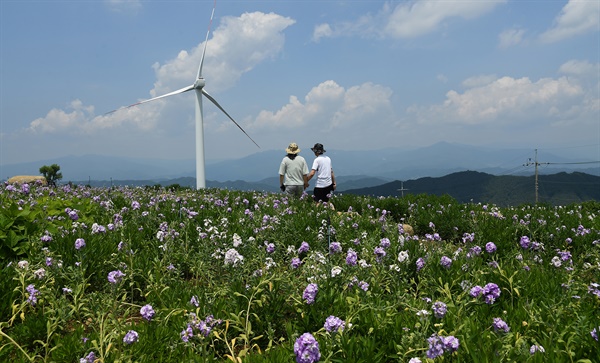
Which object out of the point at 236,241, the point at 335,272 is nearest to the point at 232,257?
the point at 236,241

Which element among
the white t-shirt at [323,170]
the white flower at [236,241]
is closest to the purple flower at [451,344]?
the white flower at [236,241]

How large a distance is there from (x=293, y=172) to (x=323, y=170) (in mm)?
1035

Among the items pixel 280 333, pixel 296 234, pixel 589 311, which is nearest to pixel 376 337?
pixel 280 333

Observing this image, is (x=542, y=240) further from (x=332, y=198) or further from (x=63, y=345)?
(x=63, y=345)

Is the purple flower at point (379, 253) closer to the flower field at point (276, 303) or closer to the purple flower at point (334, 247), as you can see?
the flower field at point (276, 303)

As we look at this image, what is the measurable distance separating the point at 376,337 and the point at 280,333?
1.22m

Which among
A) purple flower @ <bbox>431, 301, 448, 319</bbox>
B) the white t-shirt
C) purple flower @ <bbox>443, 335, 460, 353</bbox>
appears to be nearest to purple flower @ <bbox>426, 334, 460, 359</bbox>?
purple flower @ <bbox>443, 335, 460, 353</bbox>

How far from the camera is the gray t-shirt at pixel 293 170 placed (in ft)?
43.8

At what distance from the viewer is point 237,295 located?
4.26 metres

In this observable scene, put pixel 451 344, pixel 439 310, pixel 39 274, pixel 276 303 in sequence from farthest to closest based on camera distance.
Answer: pixel 39 274, pixel 276 303, pixel 439 310, pixel 451 344

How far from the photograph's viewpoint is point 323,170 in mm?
13172

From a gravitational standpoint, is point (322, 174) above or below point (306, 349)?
above

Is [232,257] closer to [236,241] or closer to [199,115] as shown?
[236,241]

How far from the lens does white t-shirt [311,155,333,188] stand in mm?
13133
